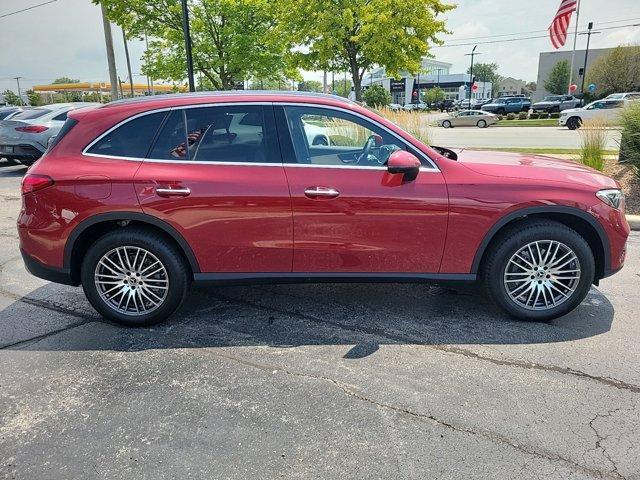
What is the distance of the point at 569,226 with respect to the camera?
375 centimetres

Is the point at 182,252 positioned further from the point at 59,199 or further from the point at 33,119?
the point at 33,119

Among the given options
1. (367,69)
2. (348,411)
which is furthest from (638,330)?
(367,69)

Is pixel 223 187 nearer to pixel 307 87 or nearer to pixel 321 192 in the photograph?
pixel 321 192

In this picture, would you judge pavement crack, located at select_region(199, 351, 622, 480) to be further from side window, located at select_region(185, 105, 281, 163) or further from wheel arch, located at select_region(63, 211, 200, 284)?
side window, located at select_region(185, 105, 281, 163)

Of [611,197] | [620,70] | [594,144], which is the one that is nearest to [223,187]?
[611,197]

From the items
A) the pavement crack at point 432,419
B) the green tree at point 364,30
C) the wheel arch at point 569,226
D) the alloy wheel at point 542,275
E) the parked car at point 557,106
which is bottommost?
the pavement crack at point 432,419

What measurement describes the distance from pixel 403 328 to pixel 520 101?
153 feet

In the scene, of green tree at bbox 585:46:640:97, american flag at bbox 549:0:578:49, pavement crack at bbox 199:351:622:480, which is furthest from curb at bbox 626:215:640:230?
green tree at bbox 585:46:640:97

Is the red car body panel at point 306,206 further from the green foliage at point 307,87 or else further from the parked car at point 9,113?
the parked car at point 9,113

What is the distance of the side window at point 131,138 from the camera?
3.64m

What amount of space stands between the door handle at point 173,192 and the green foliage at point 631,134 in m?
7.35

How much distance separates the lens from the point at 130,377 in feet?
10.2

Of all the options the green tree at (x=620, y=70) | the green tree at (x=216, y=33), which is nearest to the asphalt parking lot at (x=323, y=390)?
the green tree at (x=216, y=33)

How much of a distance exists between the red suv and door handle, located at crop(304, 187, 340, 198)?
0.4 inches
